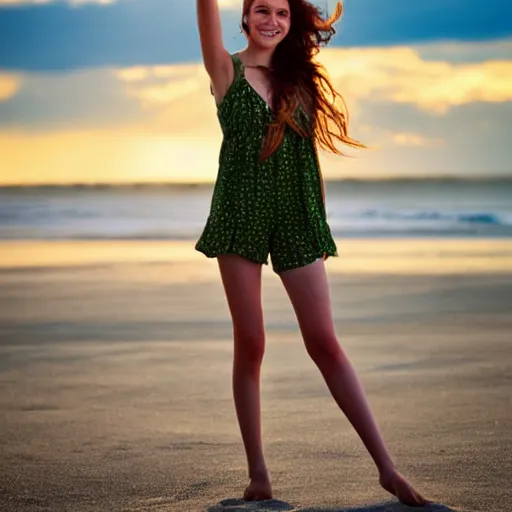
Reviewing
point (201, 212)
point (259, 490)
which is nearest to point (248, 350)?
point (259, 490)

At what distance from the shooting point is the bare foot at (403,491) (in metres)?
4.08

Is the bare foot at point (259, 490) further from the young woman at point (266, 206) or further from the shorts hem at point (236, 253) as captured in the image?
the shorts hem at point (236, 253)

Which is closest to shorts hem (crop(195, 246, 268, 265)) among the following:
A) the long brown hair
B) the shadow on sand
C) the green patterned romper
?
the green patterned romper

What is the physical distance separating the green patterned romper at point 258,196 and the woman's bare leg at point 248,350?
7 centimetres

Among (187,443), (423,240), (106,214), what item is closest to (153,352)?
(187,443)

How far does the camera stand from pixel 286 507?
4145 millimetres

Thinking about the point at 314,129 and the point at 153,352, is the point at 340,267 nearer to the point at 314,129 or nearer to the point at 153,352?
the point at 153,352

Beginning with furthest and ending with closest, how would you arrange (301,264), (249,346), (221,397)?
(221,397) → (249,346) → (301,264)

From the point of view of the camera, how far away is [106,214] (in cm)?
2714

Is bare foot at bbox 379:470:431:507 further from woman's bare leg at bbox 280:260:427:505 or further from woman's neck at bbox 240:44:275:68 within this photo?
woman's neck at bbox 240:44:275:68

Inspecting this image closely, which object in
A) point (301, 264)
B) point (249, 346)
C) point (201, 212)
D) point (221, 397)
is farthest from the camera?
point (201, 212)

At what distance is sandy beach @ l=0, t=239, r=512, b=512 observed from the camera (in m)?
4.41

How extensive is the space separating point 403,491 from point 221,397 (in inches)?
80.0

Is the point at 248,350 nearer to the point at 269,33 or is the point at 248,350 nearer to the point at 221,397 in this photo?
the point at 269,33
